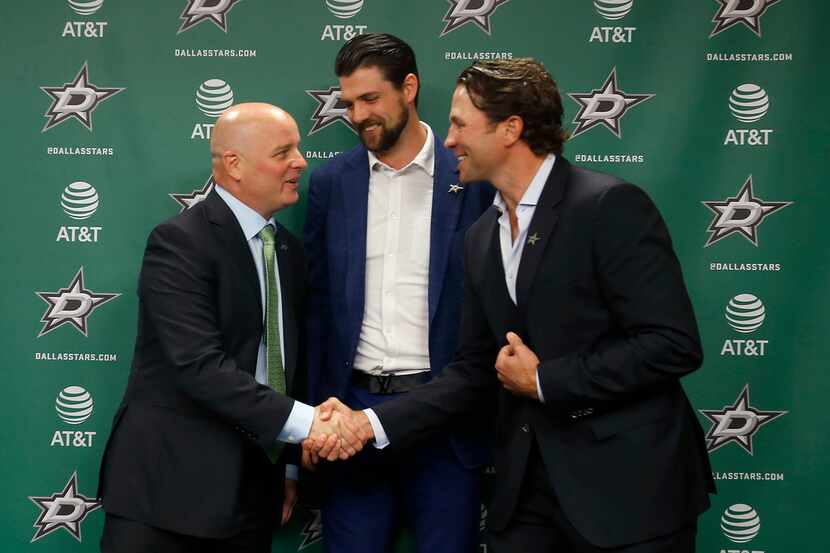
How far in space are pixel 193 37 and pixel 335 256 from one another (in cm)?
112

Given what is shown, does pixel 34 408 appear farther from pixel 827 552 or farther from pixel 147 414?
pixel 827 552

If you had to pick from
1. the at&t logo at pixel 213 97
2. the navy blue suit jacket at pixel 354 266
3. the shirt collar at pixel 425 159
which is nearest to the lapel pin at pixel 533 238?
the navy blue suit jacket at pixel 354 266

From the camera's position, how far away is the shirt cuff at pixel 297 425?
2883mm

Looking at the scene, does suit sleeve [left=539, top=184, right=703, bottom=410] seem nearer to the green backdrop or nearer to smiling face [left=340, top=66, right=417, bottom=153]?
smiling face [left=340, top=66, right=417, bottom=153]

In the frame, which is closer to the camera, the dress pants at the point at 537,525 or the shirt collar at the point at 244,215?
the dress pants at the point at 537,525

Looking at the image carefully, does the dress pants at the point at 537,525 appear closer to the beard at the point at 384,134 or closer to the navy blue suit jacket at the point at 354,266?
the navy blue suit jacket at the point at 354,266

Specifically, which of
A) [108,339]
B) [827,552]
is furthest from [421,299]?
[827,552]

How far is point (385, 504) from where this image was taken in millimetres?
3227

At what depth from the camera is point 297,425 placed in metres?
2.89

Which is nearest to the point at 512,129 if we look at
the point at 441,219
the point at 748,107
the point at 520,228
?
the point at 520,228

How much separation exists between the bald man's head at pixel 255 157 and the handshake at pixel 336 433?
70cm

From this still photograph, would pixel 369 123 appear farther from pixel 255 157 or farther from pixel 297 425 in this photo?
pixel 297 425

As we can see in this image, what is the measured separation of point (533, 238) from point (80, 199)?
2.03 metres

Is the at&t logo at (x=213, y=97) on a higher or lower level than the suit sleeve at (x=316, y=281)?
higher
